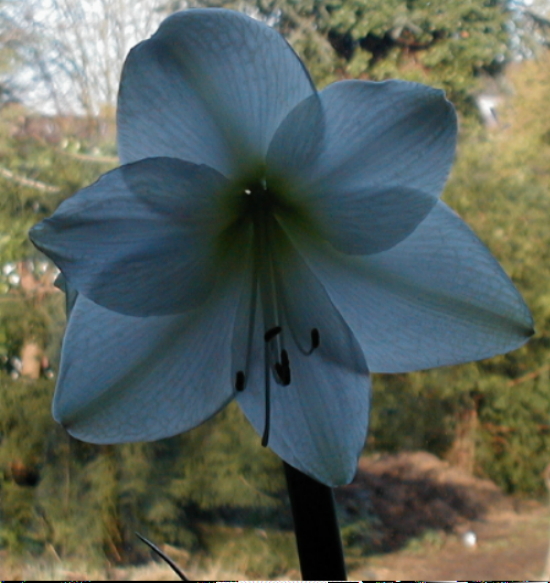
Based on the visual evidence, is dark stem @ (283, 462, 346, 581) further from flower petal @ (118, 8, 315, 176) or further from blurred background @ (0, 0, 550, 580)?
blurred background @ (0, 0, 550, 580)

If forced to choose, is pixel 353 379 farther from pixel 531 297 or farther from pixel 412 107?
pixel 531 297

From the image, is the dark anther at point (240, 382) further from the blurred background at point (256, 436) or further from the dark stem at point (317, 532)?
the blurred background at point (256, 436)

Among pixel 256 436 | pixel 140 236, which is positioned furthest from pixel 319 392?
pixel 256 436

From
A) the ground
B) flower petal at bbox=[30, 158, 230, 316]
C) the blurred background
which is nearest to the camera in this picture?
flower petal at bbox=[30, 158, 230, 316]

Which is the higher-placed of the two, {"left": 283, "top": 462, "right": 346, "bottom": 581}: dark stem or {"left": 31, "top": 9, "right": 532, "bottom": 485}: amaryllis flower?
{"left": 31, "top": 9, "right": 532, "bottom": 485}: amaryllis flower

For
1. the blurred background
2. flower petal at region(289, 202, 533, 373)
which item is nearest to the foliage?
the blurred background

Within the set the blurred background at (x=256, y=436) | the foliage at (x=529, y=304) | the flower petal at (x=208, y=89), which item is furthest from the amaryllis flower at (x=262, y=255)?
the foliage at (x=529, y=304)

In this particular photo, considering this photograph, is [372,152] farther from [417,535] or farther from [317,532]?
[417,535]

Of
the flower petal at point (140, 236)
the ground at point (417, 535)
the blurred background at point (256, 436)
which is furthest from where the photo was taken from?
the ground at point (417, 535)

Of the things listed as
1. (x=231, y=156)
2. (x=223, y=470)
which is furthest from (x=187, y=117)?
(x=223, y=470)
